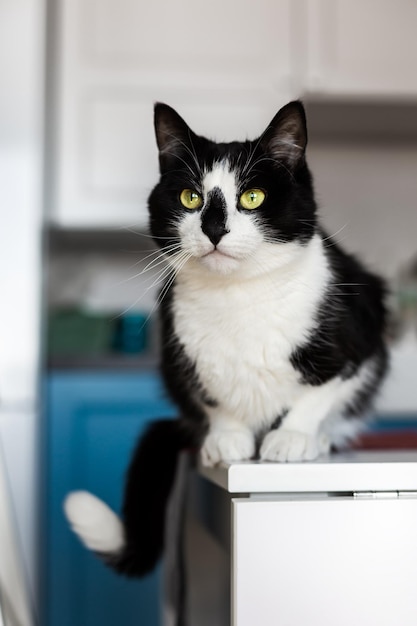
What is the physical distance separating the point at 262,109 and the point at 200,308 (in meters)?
1.73

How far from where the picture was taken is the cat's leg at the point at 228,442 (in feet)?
2.78

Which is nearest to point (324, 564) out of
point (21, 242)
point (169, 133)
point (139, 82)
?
point (169, 133)

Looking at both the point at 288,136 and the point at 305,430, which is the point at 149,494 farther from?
the point at 288,136

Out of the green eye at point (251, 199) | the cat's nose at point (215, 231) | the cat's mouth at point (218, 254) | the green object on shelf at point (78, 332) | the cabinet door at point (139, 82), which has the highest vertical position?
the cabinet door at point (139, 82)

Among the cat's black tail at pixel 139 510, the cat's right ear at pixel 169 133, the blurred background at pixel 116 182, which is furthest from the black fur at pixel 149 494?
the blurred background at pixel 116 182

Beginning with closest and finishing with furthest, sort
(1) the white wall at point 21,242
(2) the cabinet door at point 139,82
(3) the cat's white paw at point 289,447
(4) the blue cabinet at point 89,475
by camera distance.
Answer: (3) the cat's white paw at point 289,447 < (1) the white wall at point 21,242 < (4) the blue cabinet at point 89,475 < (2) the cabinet door at point 139,82

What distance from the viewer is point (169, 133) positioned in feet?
2.81

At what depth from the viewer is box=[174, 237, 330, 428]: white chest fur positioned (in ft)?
2.75

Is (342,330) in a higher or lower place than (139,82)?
lower

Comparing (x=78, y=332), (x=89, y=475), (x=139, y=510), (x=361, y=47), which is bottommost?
(x=89, y=475)

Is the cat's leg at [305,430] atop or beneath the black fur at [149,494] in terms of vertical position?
atop

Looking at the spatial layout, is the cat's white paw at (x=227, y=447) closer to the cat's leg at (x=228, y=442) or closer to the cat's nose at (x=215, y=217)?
the cat's leg at (x=228, y=442)

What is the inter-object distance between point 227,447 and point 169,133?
1.18 feet

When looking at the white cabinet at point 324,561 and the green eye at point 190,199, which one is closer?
the white cabinet at point 324,561
